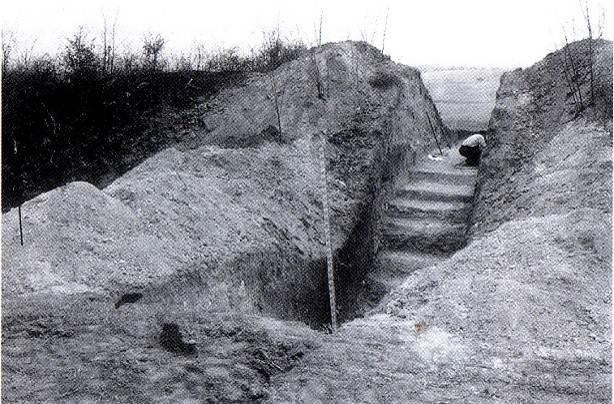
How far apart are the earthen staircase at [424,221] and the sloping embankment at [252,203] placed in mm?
293

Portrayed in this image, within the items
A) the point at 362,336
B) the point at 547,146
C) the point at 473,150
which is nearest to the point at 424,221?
the point at 547,146

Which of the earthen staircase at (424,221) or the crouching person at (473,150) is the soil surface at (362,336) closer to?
the earthen staircase at (424,221)

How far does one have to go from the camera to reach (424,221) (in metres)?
9.51

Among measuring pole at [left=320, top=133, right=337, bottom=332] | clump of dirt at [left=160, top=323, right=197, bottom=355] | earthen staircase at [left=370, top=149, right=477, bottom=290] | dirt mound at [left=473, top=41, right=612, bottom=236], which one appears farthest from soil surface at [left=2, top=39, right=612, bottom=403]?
earthen staircase at [left=370, top=149, right=477, bottom=290]

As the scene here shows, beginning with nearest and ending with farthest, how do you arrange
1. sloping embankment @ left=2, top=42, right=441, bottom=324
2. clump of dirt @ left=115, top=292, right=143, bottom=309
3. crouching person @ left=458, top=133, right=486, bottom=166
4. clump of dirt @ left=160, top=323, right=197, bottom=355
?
clump of dirt @ left=160, top=323, right=197, bottom=355 < clump of dirt @ left=115, top=292, right=143, bottom=309 < sloping embankment @ left=2, top=42, right=441, bottom=324 < crouching person @ left=458, top=133, right=486, bottom=166

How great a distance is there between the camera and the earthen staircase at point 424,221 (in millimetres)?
8867

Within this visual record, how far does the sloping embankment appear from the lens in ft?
19.5

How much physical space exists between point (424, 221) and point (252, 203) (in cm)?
299

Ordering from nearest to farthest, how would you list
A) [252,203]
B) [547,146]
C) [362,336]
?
[362,336] → [252,203] → [547,146]

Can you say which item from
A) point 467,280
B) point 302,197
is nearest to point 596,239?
point 467,280

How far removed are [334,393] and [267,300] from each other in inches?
138

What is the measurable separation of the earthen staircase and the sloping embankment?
0.29m

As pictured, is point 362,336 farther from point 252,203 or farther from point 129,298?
point 252,203

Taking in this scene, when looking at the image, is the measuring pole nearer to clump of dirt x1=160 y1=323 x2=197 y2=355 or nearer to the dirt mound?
the dirt mound
